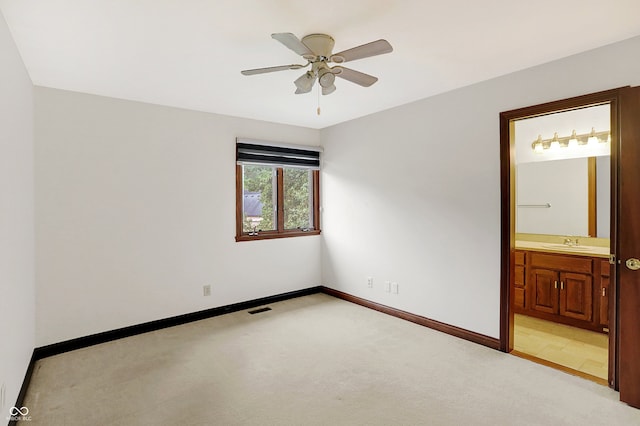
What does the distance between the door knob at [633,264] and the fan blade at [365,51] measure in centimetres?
207

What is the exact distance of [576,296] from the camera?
3.49 m

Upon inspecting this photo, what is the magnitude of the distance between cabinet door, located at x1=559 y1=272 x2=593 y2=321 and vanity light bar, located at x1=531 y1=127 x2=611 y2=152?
4.86 feet

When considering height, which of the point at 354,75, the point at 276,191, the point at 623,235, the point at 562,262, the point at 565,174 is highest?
the point at 354,75

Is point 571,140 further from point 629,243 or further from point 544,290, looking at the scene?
point 629,243

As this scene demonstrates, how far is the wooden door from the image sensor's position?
2.17 m

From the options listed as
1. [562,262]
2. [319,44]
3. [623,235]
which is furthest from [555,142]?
[319,44]

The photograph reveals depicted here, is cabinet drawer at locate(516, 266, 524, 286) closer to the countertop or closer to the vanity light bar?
the countertop

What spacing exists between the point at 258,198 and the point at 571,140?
12.6 feet

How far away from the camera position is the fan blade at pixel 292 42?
183 cm

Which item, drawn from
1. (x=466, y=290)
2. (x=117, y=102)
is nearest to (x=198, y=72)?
(x=117, y=102)

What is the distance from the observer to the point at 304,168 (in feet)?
15.6

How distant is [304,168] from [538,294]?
3.26 metres

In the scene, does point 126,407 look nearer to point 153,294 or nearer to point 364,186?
point 153,294

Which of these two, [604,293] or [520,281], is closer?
[604,293]
